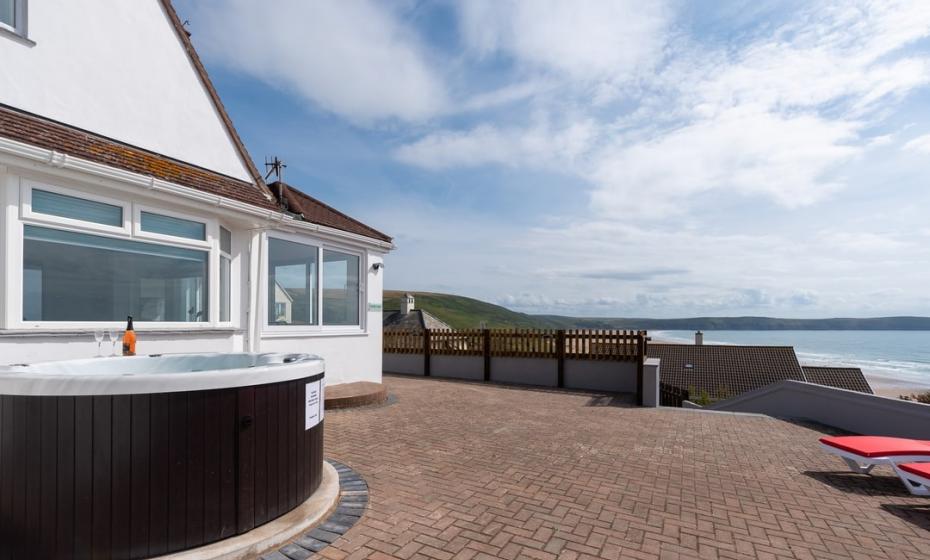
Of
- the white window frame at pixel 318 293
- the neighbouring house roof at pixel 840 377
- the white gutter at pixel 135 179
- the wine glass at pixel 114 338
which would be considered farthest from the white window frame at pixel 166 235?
the neighbouring house roof at pixel 840 377

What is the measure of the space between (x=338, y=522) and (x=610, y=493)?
7.96 feet

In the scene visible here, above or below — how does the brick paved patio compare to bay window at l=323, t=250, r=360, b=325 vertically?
below

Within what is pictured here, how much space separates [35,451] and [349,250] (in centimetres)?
702

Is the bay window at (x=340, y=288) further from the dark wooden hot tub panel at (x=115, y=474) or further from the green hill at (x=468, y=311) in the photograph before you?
the green hill at (x=468, y=311)

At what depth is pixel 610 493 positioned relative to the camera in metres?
4.34

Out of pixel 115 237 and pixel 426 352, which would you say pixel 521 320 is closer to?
pixel 426 352

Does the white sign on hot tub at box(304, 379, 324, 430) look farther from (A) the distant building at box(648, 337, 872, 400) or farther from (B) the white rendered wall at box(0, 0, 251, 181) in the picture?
(A) the distant building at box(648, 337, 872, 400)

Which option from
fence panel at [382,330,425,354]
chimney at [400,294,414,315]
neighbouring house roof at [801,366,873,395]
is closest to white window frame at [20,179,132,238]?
fence panel at [382,330,425,354]

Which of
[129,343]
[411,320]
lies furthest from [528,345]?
[411,320]

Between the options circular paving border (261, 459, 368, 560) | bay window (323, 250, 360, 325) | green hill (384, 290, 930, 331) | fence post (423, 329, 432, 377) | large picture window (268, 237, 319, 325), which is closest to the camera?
circular paving border (261, 459, 368, 560)

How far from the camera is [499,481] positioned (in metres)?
4.62

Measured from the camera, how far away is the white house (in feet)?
14.8

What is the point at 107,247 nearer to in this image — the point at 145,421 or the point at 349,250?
the point at 145,421

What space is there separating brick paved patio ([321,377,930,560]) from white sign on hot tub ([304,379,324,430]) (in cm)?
85
